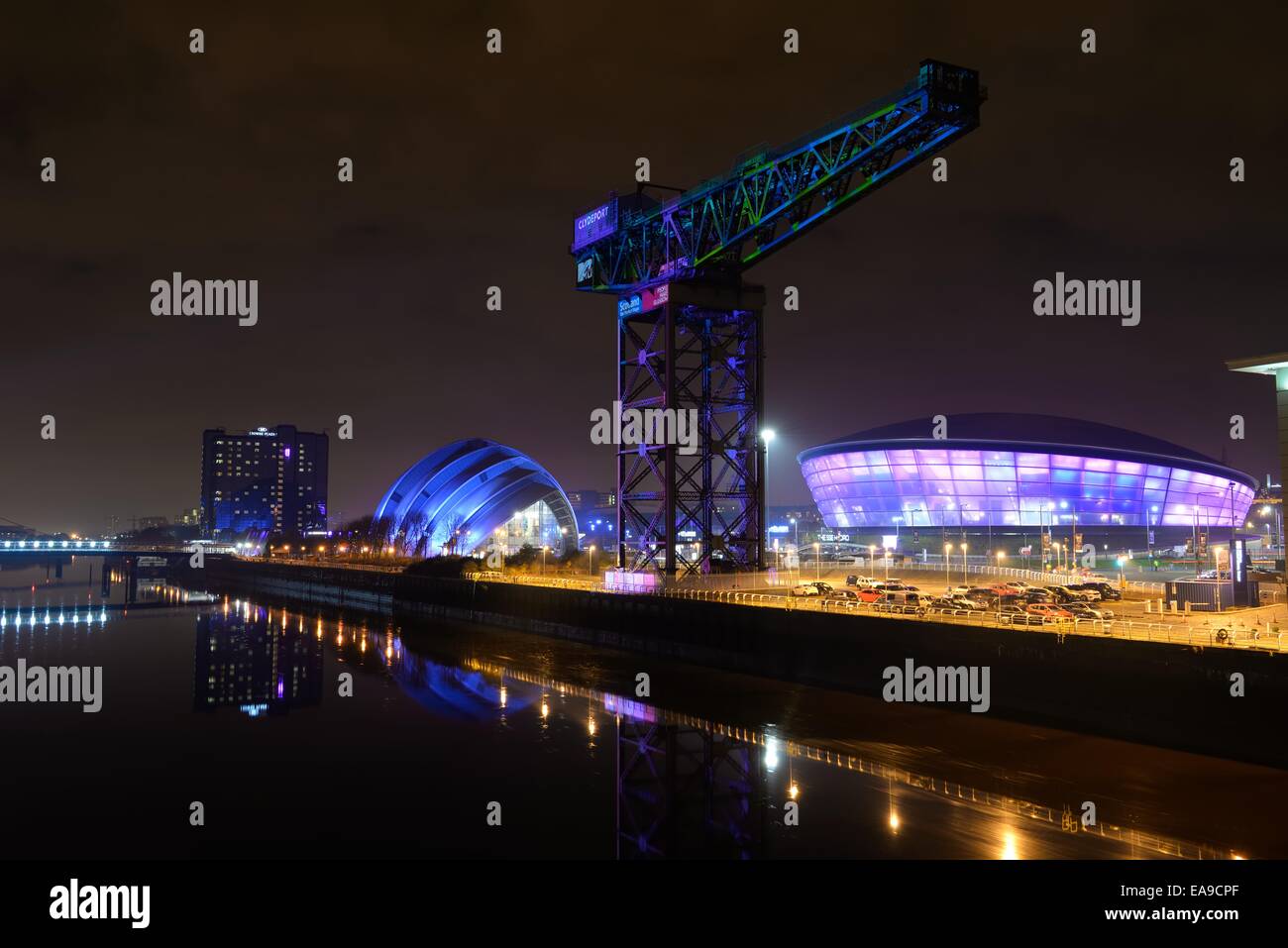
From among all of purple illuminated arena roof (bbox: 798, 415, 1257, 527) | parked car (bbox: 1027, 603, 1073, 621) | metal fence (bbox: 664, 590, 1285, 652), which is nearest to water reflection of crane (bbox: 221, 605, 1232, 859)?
metal fence (bbox: 664, 590, 1285, 652)

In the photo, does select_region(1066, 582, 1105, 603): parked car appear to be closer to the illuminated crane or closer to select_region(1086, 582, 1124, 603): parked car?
select_region(1086, 582, 1124, 603): parked car

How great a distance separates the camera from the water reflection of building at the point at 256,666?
119ft

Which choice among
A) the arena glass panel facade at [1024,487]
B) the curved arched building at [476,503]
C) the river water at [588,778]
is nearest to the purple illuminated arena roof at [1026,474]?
the arena glass panel facade at [1024,487]

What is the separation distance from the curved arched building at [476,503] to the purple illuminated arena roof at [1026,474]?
38.6 meters

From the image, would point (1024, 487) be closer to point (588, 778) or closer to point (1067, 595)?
point (1067, 595)

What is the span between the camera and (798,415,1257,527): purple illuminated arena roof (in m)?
102

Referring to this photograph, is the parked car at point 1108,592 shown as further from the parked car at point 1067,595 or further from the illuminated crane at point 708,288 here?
the illuminated crane at point 708,288

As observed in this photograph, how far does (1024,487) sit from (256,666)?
86.4m

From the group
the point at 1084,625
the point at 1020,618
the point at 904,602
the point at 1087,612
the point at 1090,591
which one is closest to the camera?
the point at 1084,625

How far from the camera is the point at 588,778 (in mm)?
23406

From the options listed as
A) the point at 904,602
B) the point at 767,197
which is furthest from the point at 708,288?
the point at 904,602
